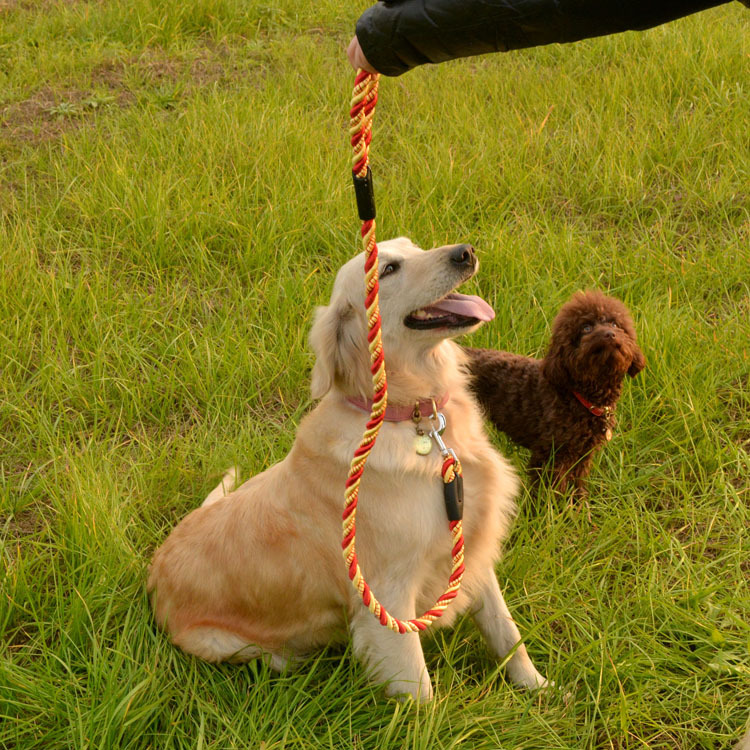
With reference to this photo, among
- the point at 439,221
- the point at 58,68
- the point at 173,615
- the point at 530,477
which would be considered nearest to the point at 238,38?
the point at 58,68

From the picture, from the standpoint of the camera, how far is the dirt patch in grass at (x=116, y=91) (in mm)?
5754

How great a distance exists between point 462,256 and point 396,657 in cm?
132

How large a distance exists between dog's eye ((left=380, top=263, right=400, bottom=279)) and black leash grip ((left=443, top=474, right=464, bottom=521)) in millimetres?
729

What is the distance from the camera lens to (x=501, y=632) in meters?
2.71

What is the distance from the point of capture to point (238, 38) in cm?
695

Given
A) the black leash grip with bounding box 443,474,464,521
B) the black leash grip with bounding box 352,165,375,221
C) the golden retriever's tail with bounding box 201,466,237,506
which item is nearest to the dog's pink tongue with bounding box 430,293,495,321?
the black leash grip with bounding box 443,474,464,521

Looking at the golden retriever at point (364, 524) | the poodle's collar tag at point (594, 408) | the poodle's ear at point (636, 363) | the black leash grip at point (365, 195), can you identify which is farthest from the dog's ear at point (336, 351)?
the poodle's ear at point (636, 363)

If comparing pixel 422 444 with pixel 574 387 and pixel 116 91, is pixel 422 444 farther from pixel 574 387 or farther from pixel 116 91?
pixel 116 91

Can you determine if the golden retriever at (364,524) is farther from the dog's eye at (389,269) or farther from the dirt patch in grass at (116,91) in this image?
the dirt patch in grass at (116,91)

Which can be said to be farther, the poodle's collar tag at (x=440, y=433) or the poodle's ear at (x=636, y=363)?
the poodle's ear at (x=636, y=363)

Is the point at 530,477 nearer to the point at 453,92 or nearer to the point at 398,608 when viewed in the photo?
the point at 398,608

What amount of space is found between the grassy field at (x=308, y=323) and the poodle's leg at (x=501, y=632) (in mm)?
87

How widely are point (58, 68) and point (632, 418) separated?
545 cm

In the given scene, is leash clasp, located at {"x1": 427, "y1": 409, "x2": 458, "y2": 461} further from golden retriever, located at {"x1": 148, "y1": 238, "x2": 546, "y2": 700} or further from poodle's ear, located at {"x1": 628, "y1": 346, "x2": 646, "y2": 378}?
poodle's ear, located at {"x1": 628, "y1": 346, "x2": 646, "y2": 378}
